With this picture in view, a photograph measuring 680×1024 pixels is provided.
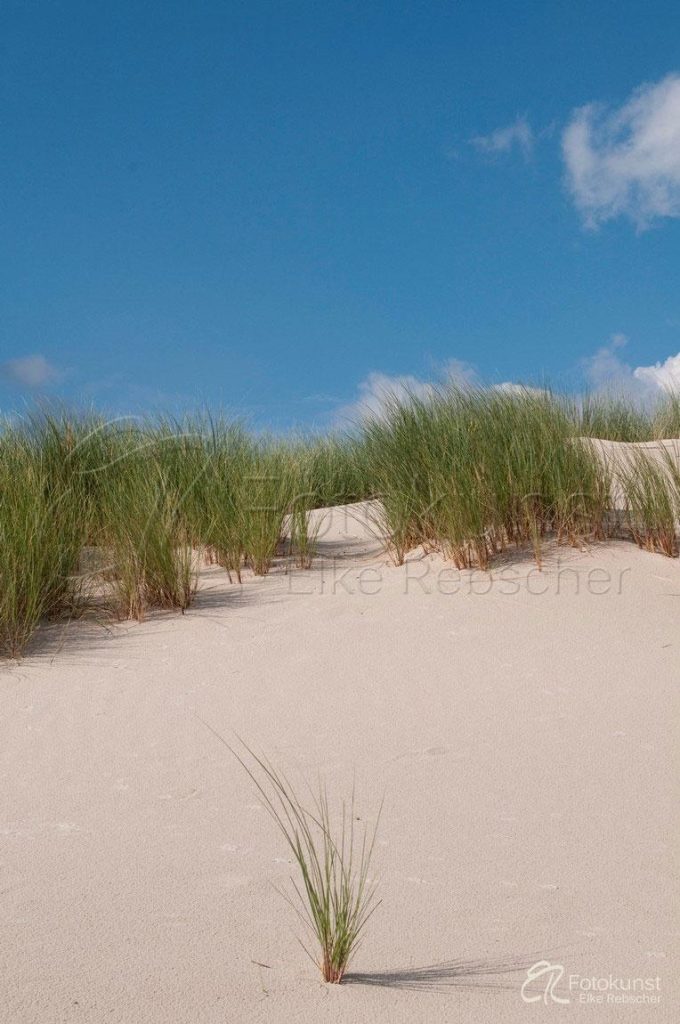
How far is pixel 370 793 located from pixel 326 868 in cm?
102

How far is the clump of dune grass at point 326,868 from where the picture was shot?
5.76 feet

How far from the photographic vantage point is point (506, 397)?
5926 mm

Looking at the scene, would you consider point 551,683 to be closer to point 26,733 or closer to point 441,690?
point 441,690

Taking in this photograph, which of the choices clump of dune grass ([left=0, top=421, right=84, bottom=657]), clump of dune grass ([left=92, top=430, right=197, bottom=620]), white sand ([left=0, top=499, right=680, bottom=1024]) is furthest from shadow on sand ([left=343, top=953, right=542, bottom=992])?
clump of dune grass ([left=92, top=430, right=197, bottom=620])

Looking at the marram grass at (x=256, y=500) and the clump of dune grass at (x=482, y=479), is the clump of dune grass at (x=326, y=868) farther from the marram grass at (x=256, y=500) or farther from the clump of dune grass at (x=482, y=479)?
the clump of dune grass at (x=482, y=479)

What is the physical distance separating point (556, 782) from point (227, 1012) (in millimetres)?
1439

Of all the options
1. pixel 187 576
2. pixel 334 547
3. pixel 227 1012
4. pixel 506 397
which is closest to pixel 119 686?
pixel 187 576

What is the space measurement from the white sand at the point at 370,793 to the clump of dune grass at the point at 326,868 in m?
0.05

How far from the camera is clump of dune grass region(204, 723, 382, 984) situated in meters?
1.76

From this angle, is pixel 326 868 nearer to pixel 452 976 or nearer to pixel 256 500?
pixel 452 976
